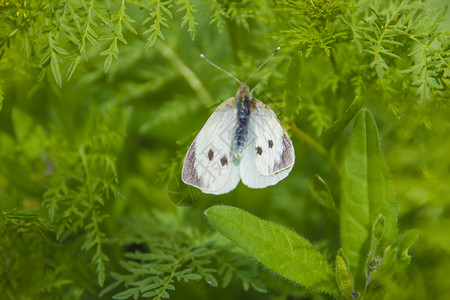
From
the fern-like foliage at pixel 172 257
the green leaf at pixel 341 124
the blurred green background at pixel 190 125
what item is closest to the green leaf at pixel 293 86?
the blurred green background at pixel 190 125

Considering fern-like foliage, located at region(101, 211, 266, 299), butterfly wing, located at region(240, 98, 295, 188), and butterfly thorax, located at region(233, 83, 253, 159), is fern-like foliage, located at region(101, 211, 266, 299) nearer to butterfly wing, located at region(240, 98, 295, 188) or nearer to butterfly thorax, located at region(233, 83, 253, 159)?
butterfly wing, located at region(240, 98, 295, 188)

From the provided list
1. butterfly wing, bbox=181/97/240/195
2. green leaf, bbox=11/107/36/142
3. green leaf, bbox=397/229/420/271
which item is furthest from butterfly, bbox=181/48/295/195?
green leaf, bbox=11/107/36/142

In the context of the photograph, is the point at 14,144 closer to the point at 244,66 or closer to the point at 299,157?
the point at 244,66

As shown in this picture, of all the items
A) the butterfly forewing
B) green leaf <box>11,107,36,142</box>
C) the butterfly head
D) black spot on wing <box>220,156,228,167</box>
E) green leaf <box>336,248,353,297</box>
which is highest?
the butterfly head

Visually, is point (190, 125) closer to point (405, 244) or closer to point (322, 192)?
point (322, 192)

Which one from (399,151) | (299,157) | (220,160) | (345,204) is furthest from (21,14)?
(399,151)

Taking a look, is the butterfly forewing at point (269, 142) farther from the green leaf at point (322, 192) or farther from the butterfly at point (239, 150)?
the green leaf at point (322, 192)
